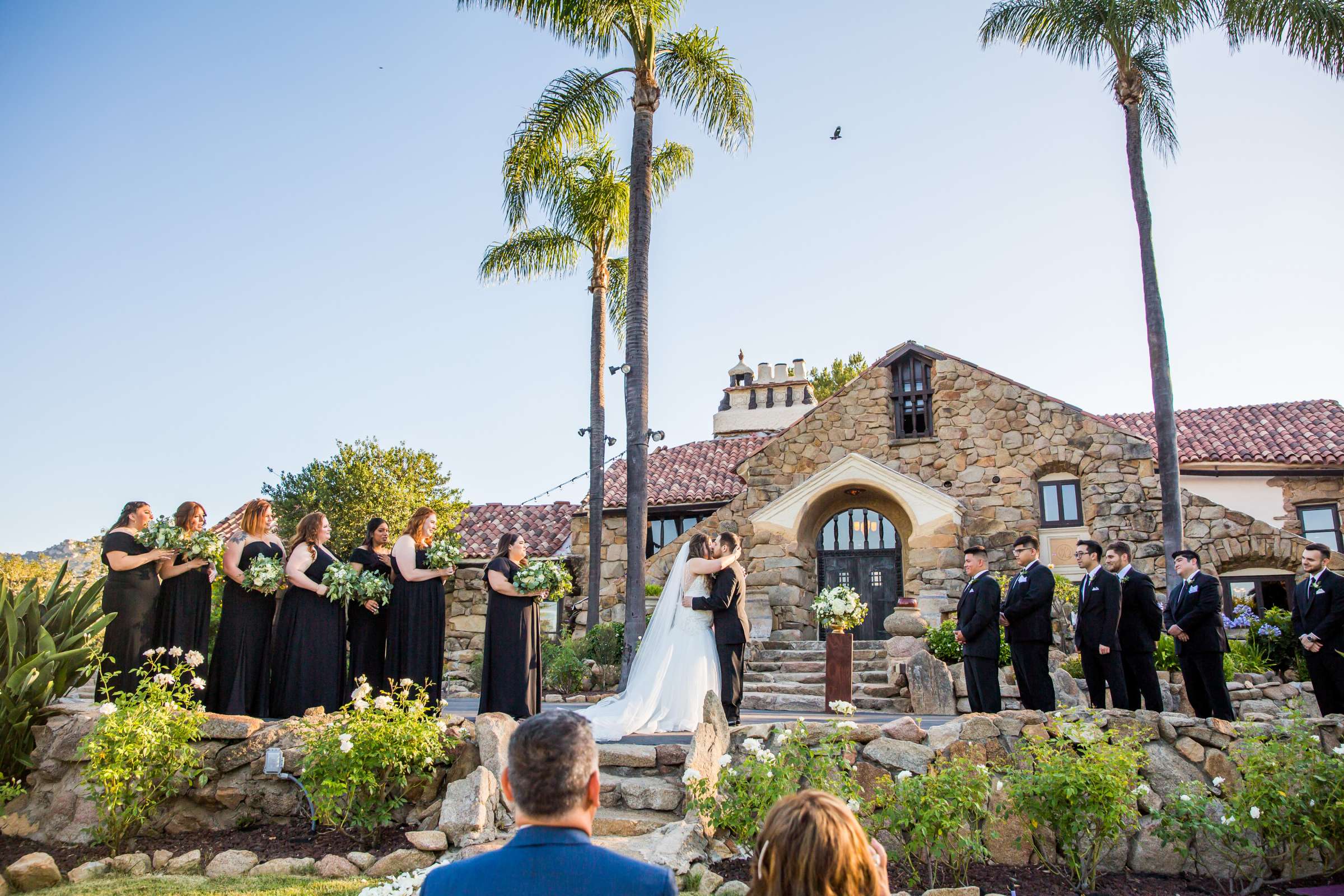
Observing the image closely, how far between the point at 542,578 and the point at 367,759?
84.4 inches

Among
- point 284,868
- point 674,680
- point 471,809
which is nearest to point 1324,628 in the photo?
point 674,680

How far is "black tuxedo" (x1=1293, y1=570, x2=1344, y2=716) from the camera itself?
8297 millimetres

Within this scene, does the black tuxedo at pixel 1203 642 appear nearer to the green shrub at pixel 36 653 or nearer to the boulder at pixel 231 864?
the boulder at pixel 231 864

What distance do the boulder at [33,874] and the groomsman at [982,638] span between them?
7.19m

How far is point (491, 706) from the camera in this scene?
Answer: 7973 millimetres

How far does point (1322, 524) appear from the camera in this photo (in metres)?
19.4

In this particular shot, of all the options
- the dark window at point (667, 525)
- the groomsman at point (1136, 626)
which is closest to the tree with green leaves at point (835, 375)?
the dark window at point (667, 525)

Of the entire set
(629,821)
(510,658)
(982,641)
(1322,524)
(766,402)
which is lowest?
(629,821)

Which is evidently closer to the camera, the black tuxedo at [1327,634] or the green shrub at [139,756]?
the green shrub at [139,756]

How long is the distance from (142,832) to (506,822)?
2.61 metres

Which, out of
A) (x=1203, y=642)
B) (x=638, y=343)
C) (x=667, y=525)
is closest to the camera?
(x=1203, y=642)

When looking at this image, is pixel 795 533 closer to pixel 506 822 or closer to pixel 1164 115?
pixel 1164 115

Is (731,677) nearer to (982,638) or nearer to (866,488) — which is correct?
(982,638)

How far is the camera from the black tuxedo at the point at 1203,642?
337 inches
